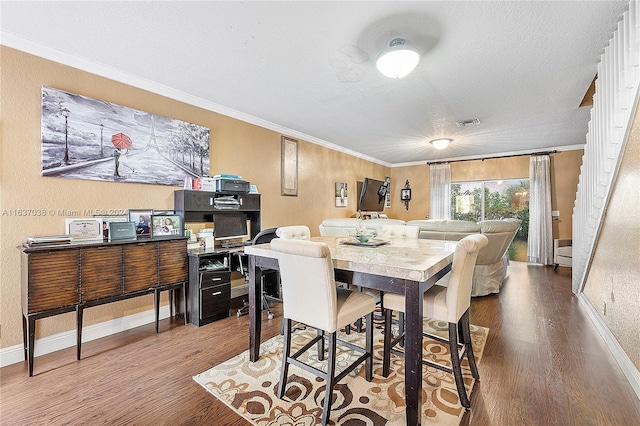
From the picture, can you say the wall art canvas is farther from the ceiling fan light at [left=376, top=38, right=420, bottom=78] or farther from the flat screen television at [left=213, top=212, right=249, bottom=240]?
the ceiling fan light at [left=376, top=38, right=420, bottom=78]

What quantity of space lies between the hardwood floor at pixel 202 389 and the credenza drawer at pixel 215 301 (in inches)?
4.9

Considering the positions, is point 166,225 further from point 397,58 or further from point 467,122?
point 467,122

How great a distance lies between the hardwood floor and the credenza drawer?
12 cm

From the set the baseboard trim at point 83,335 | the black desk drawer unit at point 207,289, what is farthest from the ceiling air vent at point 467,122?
the baseboard trim at point 83,335

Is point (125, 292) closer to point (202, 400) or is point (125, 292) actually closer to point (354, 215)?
point (202, 400)

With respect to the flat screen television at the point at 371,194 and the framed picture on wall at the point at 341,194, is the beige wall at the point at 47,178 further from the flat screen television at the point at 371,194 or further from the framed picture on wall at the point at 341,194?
the flat screen television at the point at 371,194

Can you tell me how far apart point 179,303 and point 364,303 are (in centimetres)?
232

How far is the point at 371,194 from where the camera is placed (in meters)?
6.78

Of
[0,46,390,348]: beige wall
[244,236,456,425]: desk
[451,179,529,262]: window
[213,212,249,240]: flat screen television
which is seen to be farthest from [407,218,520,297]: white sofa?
[451,179,529,262]: window

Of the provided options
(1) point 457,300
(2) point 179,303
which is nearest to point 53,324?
(2) point 179,303

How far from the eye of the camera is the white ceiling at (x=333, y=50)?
195 centimetres

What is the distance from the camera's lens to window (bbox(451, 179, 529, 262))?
655 centimetres

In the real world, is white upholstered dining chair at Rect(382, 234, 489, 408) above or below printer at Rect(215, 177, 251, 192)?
below

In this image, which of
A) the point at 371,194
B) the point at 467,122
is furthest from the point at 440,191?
the point at 467,122
